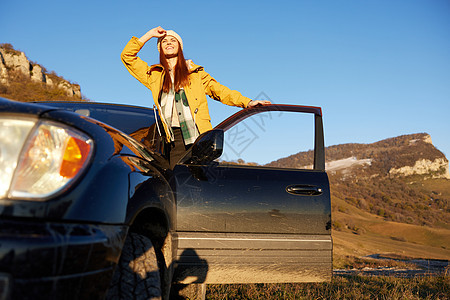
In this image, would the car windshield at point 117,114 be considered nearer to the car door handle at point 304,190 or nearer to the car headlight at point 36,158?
the car door handle at point 304,190

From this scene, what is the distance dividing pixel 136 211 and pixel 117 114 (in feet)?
5.65

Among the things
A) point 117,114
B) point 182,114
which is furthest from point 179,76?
point 117,114

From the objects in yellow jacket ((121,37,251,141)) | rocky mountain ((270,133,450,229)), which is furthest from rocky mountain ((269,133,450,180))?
yellow jacket ((121,37,251,141))

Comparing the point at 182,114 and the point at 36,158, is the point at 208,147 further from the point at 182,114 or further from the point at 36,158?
the point at 36,158

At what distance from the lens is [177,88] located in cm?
306

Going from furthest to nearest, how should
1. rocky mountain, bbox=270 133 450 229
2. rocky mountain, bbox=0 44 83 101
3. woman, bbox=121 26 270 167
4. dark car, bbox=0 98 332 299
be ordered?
rocky mountain, bbox=270 133 450 229 → rocky mountain, bbox=0 44 83 101 → woman, bbox=121 26 270 167 → dark car, bbox=0 98 332 299

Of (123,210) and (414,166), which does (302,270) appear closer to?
(123,210)

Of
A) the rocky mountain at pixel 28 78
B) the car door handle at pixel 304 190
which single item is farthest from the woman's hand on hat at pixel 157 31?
the rocky mountain at pixel 28 78

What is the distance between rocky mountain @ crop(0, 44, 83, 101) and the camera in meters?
30.3

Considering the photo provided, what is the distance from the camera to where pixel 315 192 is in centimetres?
235

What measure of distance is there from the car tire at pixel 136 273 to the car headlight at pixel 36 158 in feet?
1.45

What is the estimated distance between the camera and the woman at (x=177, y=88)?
2955mm

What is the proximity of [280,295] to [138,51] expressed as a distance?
8.46 ft

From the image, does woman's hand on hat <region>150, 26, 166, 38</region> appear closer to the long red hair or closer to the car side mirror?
the long red hair
